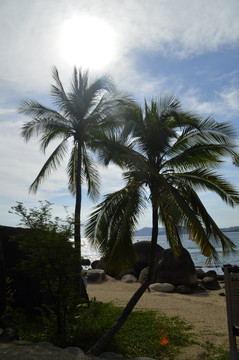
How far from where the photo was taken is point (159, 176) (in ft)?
27.1

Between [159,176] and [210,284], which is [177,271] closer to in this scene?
[210,284]

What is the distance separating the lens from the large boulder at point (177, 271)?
65.7 feet

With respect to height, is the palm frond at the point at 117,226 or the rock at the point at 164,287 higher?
the palm frond at the point at 117,226

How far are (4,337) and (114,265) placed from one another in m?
3.32

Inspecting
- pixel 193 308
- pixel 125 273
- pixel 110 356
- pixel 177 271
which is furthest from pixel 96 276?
pixel 110 356

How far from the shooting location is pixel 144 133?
9.27 meters

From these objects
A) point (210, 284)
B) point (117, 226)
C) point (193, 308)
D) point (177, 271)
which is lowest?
point (193, 308)

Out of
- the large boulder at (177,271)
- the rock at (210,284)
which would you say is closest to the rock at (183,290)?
the large boulder at (177,271)

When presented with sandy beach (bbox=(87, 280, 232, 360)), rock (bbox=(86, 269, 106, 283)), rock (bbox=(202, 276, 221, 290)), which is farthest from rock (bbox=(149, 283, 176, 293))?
rock (bbox=(86, 269, 106, 283))

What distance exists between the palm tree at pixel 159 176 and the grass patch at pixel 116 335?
3.27 ft

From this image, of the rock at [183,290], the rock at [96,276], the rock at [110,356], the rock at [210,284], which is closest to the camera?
the rock at [110,356]

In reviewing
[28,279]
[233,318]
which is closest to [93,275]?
[28,279]

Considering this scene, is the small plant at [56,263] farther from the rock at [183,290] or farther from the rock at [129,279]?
the rock at [129,279]

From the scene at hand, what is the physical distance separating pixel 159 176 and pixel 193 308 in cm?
888
